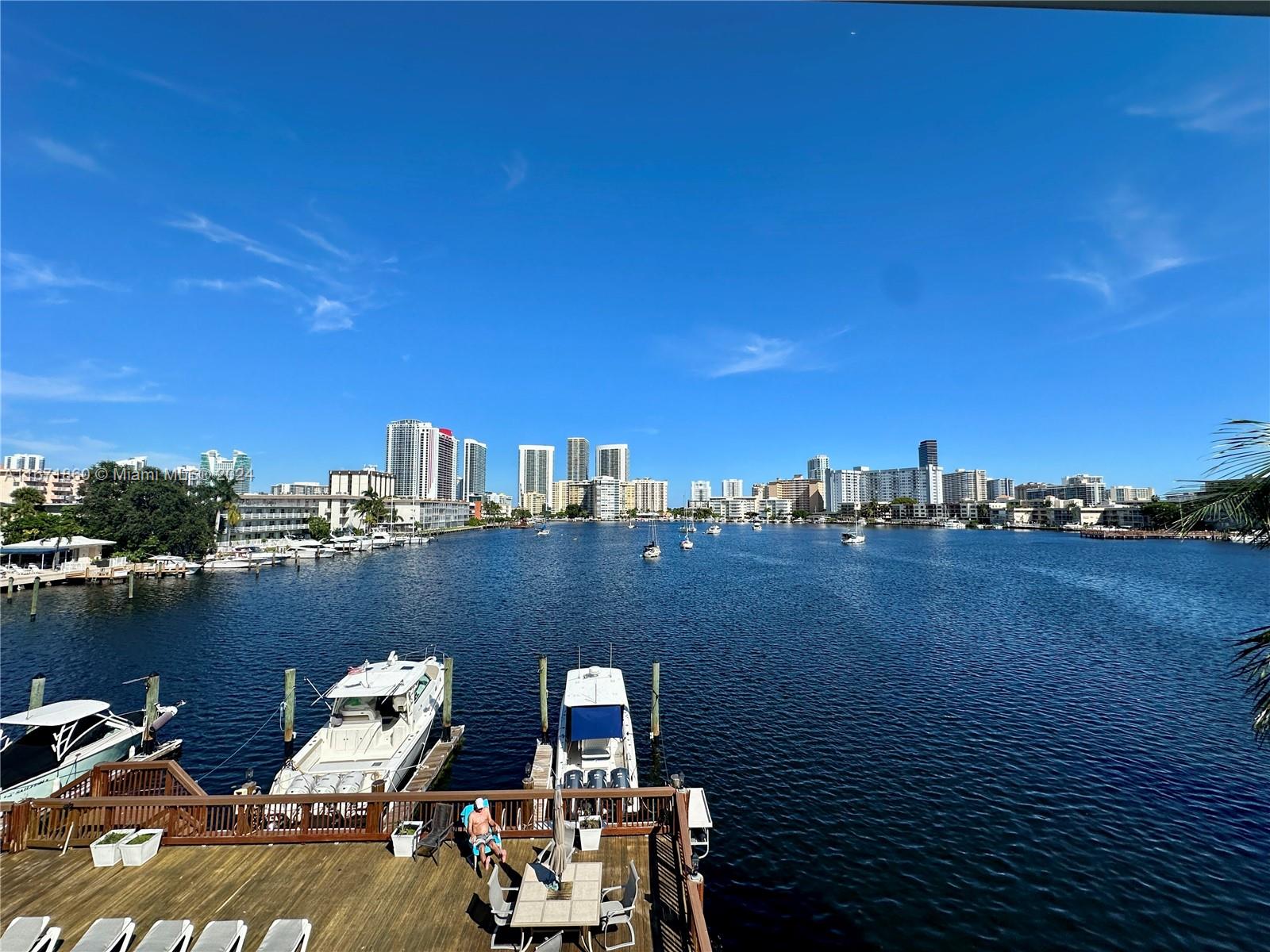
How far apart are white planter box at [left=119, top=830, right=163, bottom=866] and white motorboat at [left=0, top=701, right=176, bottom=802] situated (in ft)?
42.6

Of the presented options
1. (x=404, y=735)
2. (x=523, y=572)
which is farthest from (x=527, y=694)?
(x=523, y=572)

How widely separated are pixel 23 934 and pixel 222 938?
10.5ft

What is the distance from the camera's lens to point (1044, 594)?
73.0 metres

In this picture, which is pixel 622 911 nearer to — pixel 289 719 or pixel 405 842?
pixel 405 842

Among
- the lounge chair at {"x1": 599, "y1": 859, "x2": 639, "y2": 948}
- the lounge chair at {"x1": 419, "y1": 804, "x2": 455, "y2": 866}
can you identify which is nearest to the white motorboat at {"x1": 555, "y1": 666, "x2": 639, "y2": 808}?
the lounge chair at {"x1": 419, "y1": 804, "x2": 455, "y2": 866}

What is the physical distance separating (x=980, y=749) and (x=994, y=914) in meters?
12.1

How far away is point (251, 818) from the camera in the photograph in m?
13.9

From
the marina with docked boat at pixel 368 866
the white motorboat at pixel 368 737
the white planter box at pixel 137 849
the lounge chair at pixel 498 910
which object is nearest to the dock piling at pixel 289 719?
the white motorboat at pixel 368 737

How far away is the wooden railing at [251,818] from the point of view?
524 inches

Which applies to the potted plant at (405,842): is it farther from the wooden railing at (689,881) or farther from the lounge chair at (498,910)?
the wooden railing at (689,881)

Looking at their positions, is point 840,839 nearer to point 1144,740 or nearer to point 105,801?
point 1144,740

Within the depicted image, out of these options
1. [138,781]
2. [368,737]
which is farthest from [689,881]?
[368,737]

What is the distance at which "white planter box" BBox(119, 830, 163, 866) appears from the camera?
1254 centimetres

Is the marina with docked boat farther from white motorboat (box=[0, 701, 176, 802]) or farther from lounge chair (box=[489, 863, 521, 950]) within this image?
white motorboat (box=[0, 701, 176, 802])
